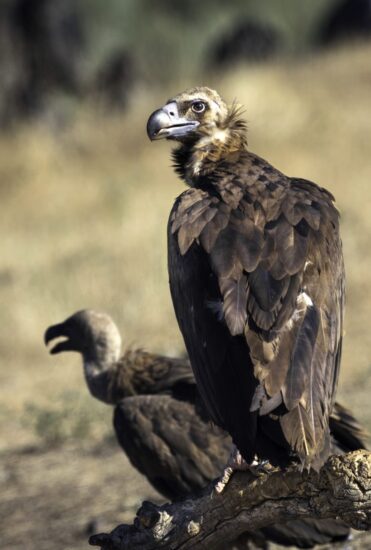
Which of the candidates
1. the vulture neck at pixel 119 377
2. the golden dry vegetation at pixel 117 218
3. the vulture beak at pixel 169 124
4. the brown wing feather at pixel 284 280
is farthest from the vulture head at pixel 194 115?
the golden dry vegetation at pixel 117 218

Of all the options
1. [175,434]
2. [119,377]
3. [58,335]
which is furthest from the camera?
[58,335]

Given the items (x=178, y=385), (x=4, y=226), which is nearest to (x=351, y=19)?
(x=4, y=226)

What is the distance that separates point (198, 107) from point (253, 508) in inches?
88.2

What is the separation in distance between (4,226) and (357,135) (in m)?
5.48

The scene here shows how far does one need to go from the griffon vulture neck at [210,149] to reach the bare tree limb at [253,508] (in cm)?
175

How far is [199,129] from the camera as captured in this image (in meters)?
6.69

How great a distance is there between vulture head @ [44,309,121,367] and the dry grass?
2.37m

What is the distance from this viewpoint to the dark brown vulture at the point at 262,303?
5.06 m

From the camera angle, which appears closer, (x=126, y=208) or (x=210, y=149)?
(x=210, y=149)

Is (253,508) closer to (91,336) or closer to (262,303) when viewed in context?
(262,303)

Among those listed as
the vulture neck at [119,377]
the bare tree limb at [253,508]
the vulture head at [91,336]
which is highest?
the vulture head at [91,336]

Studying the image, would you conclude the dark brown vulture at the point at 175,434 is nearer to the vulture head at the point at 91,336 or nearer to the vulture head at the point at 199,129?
the vulture head at the point at 91,336

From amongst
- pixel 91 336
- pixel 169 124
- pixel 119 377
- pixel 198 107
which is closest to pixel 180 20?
pixel 91 336

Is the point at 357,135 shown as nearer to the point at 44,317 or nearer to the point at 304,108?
the point at 304,108
